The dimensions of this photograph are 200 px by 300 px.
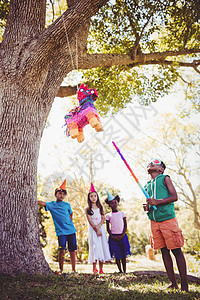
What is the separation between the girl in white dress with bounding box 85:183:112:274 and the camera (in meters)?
3.86

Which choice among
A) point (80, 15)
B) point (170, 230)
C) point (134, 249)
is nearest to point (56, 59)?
point (80, 15)

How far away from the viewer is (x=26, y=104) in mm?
3051

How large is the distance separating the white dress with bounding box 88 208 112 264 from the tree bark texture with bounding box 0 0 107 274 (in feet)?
4.54

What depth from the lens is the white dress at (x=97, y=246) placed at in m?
3.84

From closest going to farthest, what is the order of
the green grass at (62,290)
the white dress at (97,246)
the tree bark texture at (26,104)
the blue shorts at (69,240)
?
the green grass at (62,290) → the tree bark texture at (26,104) → the blue shorts at (69,240) → the white dress at (97,246)

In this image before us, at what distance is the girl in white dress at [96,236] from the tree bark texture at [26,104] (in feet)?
4.58

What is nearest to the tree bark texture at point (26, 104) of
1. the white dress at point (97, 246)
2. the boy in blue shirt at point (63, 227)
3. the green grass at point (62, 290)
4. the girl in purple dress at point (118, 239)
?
the green grass at point (62, 290)

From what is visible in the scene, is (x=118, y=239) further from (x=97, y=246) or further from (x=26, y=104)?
(x=26, y=104)

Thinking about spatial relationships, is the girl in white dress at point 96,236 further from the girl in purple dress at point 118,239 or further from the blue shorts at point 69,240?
the blue shorts at point 69,240

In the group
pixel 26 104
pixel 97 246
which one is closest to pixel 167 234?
pixel 97 246

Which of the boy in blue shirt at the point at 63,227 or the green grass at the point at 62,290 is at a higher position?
the boy in blue shirt at the point at 63,227

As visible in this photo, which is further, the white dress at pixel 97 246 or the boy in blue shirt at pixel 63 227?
the white dress at pixel 97 246

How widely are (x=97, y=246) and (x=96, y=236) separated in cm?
16

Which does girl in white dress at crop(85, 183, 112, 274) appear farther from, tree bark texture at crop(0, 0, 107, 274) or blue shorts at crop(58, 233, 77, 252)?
tree bark texture at crop(0, 0, 107, 274)
